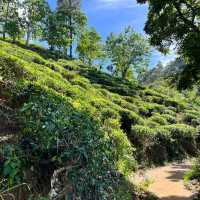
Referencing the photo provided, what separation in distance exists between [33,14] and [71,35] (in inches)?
373

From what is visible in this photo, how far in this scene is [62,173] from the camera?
6.19 m

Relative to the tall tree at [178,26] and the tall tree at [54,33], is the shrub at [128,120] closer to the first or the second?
the tall tree at [178,26]

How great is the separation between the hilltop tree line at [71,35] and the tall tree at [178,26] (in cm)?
4131

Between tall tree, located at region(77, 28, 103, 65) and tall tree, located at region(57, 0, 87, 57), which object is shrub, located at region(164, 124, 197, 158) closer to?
tall tree, located at region(77, 28, 103, 65)

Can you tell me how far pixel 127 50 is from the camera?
199 ft

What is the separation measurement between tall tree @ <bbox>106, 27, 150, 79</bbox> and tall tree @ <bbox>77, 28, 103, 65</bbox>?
80.3 inches

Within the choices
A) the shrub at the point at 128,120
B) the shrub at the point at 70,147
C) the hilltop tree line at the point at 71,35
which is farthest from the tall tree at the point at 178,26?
the hilltop tree line at the point at 71,35

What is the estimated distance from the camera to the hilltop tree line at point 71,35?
57594 mm

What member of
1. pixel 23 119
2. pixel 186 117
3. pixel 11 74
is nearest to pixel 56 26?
pixel 186 117

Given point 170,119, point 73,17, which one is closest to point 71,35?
point 73,17

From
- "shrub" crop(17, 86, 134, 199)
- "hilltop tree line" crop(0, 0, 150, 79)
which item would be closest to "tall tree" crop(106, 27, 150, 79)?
"hilltop tree line" crop(0, 0, 150, 79)

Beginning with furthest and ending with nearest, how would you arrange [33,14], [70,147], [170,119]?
[33,14], [170,119], [70,147]

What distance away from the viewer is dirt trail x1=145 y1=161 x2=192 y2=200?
41.1 ft

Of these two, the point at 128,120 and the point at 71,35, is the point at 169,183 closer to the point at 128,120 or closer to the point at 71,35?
the point at 128,120
